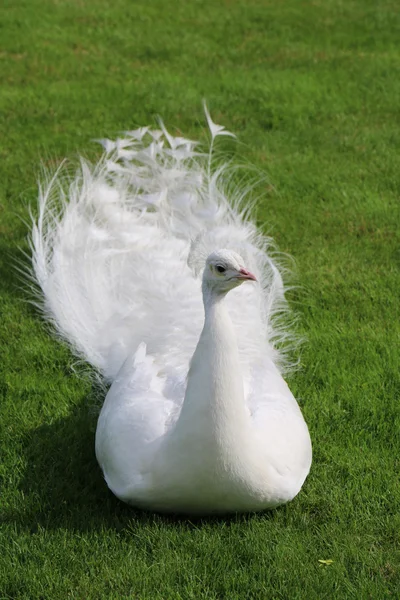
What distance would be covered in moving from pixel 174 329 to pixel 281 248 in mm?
2232

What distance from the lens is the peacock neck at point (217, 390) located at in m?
3.60

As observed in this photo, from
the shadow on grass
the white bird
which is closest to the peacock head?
the white bird

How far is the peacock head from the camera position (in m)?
3.60

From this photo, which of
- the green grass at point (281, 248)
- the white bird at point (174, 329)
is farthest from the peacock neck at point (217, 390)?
the green grass at point (281, 248)

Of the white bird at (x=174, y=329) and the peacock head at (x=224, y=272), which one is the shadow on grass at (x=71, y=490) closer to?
the white bird at (x=174, y=329)

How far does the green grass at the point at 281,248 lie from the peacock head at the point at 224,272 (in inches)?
41.1

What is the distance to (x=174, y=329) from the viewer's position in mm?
4891

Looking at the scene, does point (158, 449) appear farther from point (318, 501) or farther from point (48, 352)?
point (48, 352)

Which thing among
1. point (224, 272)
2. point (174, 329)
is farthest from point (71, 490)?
point (224, 272)

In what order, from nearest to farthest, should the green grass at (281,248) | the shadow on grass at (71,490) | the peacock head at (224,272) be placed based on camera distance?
the peacock head at (224,272)
the green grass at (281,248)
the shadow on grass at (71,490)

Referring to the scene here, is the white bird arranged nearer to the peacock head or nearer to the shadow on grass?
the peacock head

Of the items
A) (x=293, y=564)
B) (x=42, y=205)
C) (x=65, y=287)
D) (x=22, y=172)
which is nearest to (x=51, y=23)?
(x=22, y=172)

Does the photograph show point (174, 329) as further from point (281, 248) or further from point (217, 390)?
point (281, 248)

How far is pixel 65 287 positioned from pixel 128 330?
60cm
